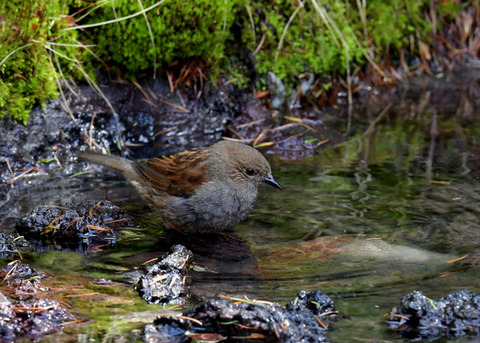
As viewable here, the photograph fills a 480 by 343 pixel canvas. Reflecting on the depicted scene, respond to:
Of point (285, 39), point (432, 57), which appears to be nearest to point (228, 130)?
point (285, 39)

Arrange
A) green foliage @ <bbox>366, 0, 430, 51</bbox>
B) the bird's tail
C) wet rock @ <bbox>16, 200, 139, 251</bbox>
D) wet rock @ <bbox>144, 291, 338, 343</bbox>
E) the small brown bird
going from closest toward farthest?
wet rock @ <bbox>144, 291, 338, 343</bbox>, wet rock @ <bbox>16, 200, 139, 251</bbox>, the small brown bird, the bird's tail, green foliage @ <bbox>366, 0, 430, 51</bbox>

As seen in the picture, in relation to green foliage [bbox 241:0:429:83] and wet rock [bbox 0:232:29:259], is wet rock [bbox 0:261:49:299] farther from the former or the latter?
green foliage [bbox 241:0:429:83]

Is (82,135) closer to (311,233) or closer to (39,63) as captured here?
(39,63)

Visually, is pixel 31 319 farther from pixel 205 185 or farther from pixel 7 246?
pixel 205 185

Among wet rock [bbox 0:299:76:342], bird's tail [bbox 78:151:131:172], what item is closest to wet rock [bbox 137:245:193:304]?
wet rock [bbox 0:299:76:342]

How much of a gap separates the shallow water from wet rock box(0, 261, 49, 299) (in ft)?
0.63

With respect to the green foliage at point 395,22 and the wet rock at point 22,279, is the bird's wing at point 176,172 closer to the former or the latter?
the wet rock at point 22,279

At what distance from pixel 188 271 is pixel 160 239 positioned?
1.00 m

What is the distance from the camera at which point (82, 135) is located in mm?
7809

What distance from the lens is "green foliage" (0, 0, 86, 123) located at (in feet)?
22.7

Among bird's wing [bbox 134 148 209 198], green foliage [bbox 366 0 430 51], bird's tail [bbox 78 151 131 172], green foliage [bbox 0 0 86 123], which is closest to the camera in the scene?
bird's wing [bbox 134 148 209 198]

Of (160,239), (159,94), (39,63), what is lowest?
(160,239)

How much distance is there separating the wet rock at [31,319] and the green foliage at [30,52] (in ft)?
11.3

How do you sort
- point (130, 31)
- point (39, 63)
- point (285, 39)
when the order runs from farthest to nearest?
point (285, 39) → point (130, 31) → point (39, 63)
